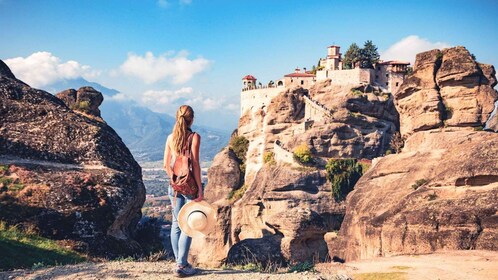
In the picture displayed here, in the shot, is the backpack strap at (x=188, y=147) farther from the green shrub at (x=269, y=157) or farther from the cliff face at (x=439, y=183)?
the green shrub at (x=269, y=157)

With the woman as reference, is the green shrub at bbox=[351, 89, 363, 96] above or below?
above

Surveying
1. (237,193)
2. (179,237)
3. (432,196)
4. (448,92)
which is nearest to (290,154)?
(237,193)

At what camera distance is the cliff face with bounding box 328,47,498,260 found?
20109mm

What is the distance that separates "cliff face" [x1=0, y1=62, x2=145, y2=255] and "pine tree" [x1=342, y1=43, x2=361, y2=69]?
62.6 metres

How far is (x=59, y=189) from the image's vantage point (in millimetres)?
15172

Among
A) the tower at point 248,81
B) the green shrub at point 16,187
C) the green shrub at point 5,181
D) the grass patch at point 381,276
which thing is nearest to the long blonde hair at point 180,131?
the grass patch at point 381,276

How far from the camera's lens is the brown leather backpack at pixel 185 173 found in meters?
9.68

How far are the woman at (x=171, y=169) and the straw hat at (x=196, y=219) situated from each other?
18 centimetres

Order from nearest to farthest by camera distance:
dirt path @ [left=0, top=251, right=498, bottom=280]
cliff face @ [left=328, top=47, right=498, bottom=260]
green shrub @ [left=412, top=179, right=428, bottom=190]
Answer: dirt path @ [left=0, top=251, right=498, bottom=280] → cliff face @ [left=328, top=47, right=498, bottom=260] → green shrub @ [left=412, top=179, right=428, bottom=190]

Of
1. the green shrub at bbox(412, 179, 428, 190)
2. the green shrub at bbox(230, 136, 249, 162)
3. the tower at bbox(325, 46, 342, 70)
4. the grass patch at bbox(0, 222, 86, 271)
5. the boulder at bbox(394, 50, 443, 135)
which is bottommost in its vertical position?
the grass patch at bbox(0, 222, 86, 271)

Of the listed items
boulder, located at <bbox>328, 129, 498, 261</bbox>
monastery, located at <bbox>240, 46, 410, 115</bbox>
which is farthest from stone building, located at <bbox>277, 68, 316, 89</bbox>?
boulder, located at <bbox>328, 129, 498, 261</bbox>

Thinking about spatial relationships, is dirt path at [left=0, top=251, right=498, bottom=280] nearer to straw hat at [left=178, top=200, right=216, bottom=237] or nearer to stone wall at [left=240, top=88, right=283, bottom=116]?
straw hat at [left=178, top=200, right=216, bottom=237]

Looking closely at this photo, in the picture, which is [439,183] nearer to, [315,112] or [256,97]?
[315,112]

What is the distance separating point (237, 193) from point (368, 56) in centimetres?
3500
